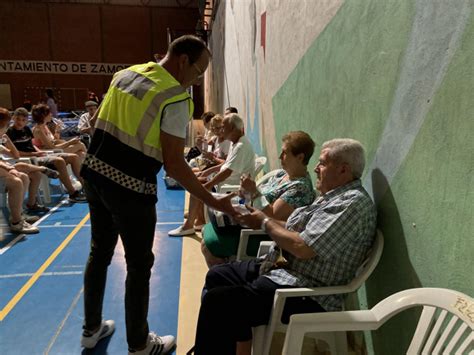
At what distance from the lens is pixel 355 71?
181cm

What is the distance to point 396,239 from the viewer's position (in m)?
1.48

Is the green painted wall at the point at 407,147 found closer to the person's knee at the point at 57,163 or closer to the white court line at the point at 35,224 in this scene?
the white court line at the point at 35,224

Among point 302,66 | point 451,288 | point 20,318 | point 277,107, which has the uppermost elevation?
point 302,66

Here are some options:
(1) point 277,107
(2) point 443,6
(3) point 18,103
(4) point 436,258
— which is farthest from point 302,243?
(3) point 18,103

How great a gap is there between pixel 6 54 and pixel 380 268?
19722mm

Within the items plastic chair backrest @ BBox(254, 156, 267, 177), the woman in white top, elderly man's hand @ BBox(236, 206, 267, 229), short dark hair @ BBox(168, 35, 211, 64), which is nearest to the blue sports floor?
elderly man's hand @ BBox(236, 206, 267, 229)

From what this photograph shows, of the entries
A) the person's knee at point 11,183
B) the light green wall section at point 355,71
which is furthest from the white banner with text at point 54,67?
the light green wall section at point 355,71

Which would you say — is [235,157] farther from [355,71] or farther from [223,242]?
[355,71]

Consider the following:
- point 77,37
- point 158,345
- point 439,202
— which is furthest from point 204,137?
point 77,37

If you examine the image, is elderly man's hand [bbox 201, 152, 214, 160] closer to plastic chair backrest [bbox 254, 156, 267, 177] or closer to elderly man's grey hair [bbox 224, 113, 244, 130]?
plastic chair backrest [bbox 254, 156, 267, 177]

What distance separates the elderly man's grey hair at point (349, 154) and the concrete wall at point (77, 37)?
16.2 metres

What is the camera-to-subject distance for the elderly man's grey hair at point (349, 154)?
1.57 meters

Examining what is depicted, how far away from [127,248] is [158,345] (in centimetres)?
63

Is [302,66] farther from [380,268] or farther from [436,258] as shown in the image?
[436,258]
